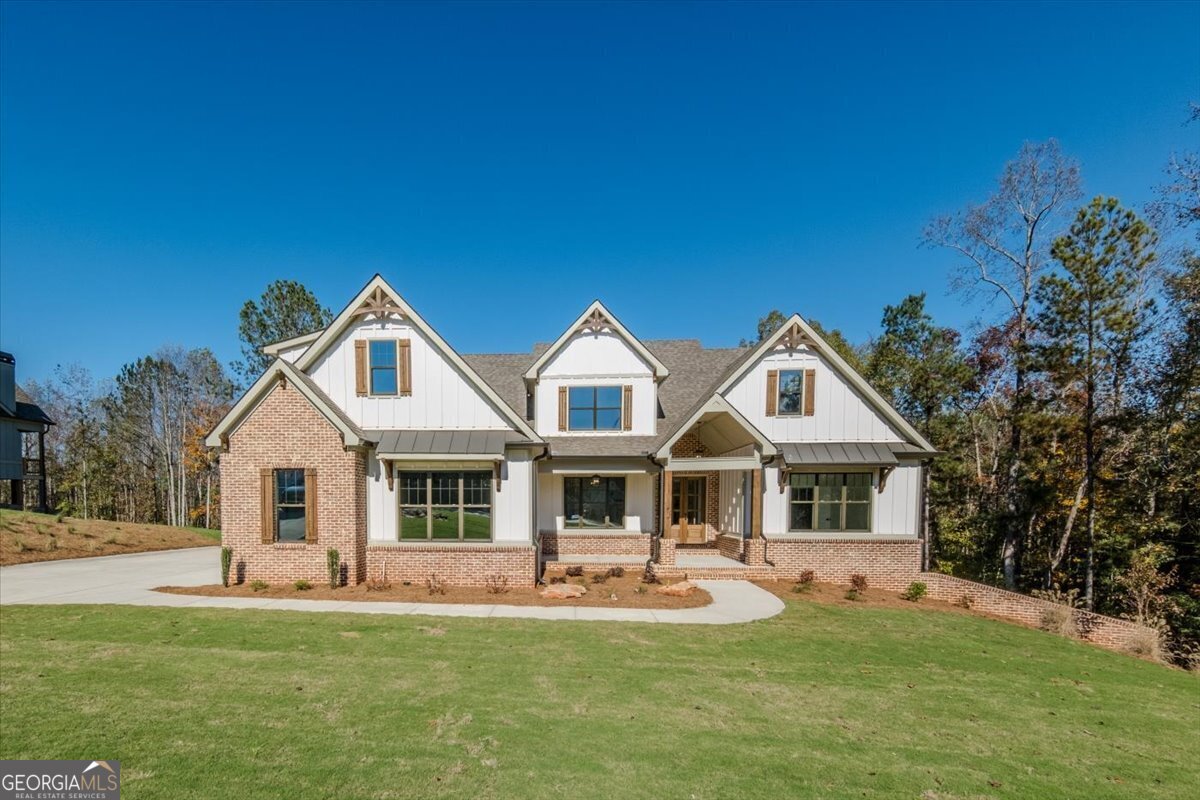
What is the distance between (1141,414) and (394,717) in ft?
74.4

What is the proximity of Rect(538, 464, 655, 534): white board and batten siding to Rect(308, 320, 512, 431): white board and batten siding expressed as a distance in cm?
358

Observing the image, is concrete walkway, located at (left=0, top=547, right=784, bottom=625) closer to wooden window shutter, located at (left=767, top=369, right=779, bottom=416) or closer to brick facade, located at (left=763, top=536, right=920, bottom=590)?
brick facade, located at (left=763, top=536, right=920, bottom=590)

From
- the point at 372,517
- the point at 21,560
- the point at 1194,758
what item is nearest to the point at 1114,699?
the point at 1194,758

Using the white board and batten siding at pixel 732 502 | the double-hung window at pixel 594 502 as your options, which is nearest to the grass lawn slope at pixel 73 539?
the double-hung window at pixel 594 502

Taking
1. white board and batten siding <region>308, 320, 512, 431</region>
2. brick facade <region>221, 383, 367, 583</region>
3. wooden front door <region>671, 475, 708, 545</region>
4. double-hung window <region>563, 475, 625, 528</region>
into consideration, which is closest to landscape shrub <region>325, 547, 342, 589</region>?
brick facade <region>221, 383, 367, 583</region>

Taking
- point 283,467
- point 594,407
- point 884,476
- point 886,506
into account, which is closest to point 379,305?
point 283,467

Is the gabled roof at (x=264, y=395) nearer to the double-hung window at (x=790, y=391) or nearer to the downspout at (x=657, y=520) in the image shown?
the downspout at (x=657, y=520)

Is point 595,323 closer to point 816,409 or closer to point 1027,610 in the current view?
point 816,409

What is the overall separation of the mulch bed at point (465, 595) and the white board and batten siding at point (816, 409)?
242 inches

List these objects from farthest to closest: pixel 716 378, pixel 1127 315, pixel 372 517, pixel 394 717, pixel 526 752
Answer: pixel 716 378 < pixel 1127 315 < pixel 372 517 < pixel 394 717 < pixel 526 752

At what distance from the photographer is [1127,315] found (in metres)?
14.0

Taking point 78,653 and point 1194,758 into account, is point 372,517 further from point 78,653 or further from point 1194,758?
point 1194,758

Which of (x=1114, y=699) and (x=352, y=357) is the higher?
(x=352, y=357)

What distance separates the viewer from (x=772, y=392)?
15430 millimetres
